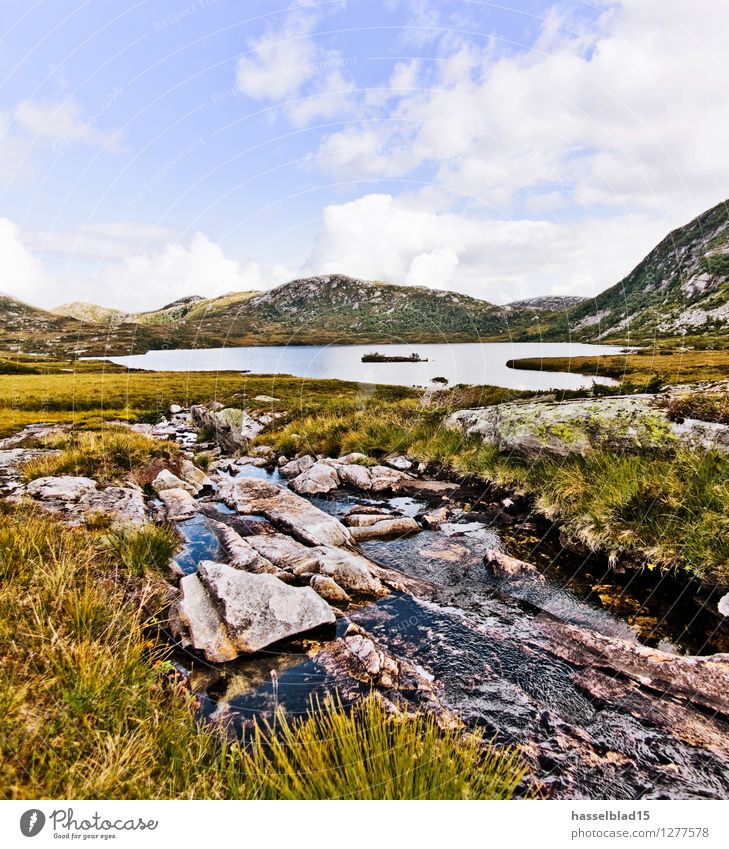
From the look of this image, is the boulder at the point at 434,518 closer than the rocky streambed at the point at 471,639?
No

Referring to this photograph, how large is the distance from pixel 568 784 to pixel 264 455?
14266mm

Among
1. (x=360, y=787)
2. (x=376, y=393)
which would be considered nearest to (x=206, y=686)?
(x=360, y=787)

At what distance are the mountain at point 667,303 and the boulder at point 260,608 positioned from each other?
59.8 feet

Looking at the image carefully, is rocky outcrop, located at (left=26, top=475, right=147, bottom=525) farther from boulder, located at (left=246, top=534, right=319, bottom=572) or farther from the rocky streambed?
boulder, located at (left=246, top=534, right=319, bottom=572)

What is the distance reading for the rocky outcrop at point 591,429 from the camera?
7.82m

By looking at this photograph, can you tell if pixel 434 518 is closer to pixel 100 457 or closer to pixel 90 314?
pixel 100 457

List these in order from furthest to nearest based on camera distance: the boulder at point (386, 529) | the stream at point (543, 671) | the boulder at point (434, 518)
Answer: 1. the boulder at point (434, 518)
2. the boulder at point (386, 529)
3. the stream at point (543, 671)

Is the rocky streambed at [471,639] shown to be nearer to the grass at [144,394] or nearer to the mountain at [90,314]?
the grass at [144,394]

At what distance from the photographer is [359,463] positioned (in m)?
13.6

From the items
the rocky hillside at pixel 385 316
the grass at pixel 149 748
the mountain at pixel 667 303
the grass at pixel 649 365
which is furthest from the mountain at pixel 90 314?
the mountain at pixel 667 303

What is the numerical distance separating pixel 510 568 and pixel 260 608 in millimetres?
4379

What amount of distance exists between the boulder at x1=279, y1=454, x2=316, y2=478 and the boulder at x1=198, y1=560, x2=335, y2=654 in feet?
27.3

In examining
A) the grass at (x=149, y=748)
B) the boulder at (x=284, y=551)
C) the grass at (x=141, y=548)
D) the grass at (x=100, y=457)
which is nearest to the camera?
the grass at (x=149, y=748)

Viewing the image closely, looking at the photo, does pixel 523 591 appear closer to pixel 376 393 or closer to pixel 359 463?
pixel 359 463
